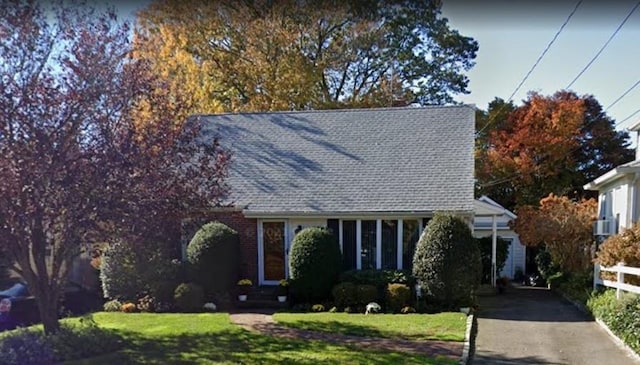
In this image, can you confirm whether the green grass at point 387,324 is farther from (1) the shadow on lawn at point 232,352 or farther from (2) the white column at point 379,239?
(2) the white column at point 379,239

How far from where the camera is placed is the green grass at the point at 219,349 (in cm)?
737

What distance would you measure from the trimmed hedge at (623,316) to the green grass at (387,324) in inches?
107

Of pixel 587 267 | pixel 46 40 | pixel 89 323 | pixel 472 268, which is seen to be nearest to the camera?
pixel 46 40

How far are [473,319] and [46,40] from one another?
9.83m

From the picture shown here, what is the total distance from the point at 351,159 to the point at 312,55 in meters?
13.2

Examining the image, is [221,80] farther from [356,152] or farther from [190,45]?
[356,152]

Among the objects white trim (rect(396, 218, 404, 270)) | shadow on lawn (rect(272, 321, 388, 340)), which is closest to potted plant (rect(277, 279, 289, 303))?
shadow on lawn (rect(272, 321, 388, 340))

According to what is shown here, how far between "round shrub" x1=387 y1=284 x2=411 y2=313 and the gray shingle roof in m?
2.29

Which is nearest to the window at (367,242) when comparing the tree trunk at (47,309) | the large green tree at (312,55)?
the tree trunk at (47,309)

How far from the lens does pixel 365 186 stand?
14.2 meters

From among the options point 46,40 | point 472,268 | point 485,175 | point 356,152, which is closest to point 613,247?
point 472,268

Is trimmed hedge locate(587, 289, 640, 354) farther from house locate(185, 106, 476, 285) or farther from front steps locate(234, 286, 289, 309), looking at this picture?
front steps locate(234, 286, 289, 309)

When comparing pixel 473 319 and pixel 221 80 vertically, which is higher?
pixel 221 80

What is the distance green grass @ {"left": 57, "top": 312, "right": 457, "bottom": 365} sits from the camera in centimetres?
737
